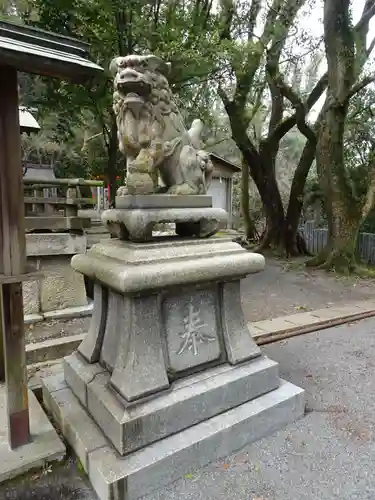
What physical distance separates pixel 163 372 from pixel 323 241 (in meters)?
11.8

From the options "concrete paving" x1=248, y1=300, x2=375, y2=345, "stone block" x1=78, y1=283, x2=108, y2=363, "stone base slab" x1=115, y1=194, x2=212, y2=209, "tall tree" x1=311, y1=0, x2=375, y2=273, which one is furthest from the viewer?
"tall tree" x1=311, y1=0, x2=375, y2=273

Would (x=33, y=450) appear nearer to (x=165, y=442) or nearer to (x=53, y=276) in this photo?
(x=165, y=442)

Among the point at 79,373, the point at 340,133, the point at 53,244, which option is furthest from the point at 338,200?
the point at 79,373

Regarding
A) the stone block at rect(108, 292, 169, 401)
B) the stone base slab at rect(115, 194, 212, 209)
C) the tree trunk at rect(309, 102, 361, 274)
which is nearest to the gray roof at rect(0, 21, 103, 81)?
the stone base slab at rect(115, 194, 212, 209)

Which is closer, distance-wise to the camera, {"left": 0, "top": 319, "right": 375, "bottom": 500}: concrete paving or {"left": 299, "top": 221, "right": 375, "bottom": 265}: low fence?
{"left": 0, "top": 319, "right": 375, "bottom": 500}: concrete paving

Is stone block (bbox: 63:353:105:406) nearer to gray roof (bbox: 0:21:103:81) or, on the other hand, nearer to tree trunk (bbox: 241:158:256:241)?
gray roof (bbox: 0:21:103:81)

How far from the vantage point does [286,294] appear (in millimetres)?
6543

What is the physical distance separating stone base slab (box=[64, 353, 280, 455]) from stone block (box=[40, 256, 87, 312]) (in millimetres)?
2196

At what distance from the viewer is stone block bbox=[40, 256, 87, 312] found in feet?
15.9

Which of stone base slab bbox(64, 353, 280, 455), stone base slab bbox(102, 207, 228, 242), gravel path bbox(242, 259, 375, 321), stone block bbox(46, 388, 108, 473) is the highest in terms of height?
stone base slab bbox(102, 207, 228, 242)

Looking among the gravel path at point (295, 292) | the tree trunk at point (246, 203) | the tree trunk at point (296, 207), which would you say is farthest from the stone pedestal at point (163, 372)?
the tree trunk at point (246, 203)

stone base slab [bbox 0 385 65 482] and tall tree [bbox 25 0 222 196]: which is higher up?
tall tree [bbox 25 0 222 196]

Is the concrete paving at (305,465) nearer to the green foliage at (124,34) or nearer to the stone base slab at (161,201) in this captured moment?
the stone base slab at (161,201)

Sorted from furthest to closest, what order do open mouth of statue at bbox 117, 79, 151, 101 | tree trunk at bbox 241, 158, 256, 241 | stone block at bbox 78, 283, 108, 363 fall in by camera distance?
1. tree trunk at bbox 241, 158, 256, 241
2. stone block at bbox 78, 283, 108, 363
3. open mouth of statue at bbox 117, 79, 151, 101
